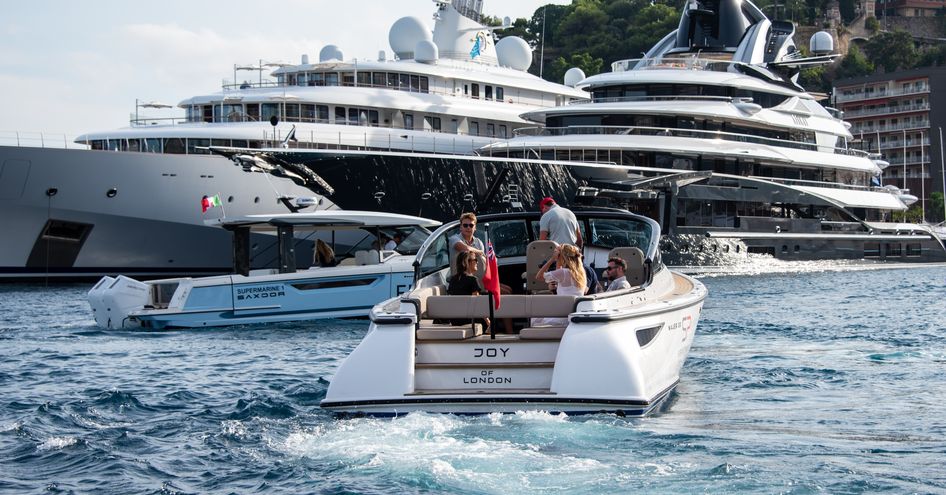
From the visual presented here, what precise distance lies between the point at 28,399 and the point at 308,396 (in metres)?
2.99

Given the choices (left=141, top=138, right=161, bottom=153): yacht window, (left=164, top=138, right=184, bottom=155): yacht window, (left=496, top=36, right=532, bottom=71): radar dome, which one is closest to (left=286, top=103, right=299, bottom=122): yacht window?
(left=164, top=138, right=184, bottom=155): yacht window

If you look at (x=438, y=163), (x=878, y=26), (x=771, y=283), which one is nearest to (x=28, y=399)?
(x=438, y=163)

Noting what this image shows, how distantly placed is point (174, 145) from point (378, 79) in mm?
8667

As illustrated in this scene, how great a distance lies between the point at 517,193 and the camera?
35.4 m

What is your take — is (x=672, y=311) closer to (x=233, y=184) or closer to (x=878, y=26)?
(x=233, y=184)

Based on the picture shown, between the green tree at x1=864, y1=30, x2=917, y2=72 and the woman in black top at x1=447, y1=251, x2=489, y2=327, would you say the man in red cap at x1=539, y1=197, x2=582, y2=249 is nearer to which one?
the woman in black top at x1=447, y1=251, x2=489, y2=327

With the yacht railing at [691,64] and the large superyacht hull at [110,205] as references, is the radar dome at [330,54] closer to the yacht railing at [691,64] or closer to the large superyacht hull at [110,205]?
the yacht railing at [691,64]

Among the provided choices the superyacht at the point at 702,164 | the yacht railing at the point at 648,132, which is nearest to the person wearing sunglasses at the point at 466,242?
the superyacht at the point at 702,164

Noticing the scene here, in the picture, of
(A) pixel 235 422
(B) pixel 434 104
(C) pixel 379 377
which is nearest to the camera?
(C) pixel 379 377

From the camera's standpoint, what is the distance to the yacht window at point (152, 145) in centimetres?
3922

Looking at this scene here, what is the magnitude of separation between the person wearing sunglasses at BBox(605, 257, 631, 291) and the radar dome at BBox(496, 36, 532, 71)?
43.1 meters

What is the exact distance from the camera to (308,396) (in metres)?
12.4

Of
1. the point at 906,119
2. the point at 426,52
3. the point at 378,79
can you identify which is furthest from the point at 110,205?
the point at 906,119

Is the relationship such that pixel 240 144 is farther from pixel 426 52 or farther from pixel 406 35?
pixel 406 35
